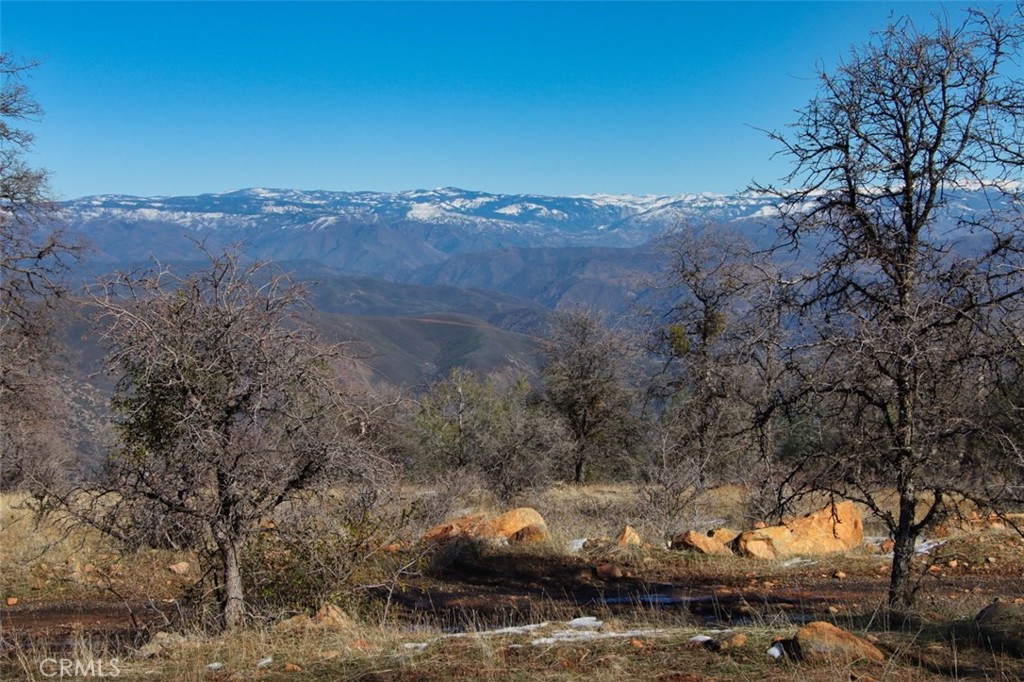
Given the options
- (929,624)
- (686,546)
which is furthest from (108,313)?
(686,546)

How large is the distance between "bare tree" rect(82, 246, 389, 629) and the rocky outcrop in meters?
5.88

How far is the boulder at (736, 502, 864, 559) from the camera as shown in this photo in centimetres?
1195

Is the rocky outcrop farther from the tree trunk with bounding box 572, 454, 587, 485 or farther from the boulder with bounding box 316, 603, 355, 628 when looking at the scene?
the tree trunk with bounding box 572, 454, 587, 485

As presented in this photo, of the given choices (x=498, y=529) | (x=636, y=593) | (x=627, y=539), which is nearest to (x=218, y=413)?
(x=636, y=593)

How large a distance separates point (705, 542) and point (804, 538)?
5.61 feet

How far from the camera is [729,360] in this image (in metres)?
7.58

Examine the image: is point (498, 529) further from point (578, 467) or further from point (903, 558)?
point (578, 467)

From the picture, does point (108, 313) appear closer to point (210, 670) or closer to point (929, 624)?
point (210, 670)

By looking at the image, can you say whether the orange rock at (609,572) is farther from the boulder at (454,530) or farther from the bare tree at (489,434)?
the bare tree at (489,434)

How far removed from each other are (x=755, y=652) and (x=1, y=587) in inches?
475

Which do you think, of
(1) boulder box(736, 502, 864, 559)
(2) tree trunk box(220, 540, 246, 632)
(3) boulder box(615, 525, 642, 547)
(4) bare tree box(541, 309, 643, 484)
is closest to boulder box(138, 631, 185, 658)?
(2) tree trunk box(220, 540, 246, 632)

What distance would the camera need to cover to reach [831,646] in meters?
5.05

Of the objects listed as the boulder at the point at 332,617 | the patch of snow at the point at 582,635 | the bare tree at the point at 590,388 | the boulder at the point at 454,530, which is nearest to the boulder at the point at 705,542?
the boulder at the point at 454,530

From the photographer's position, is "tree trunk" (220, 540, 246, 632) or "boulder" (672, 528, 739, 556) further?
"boulder" (672, 528, 739, 556)
